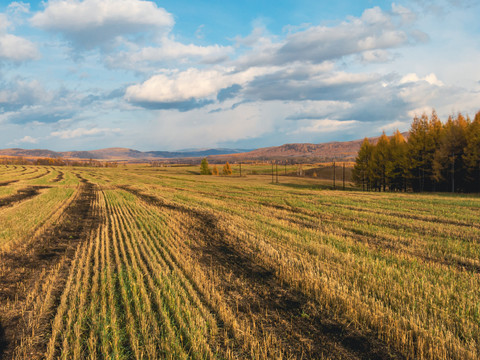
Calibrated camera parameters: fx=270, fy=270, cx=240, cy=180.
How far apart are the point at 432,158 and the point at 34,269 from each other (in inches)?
2406

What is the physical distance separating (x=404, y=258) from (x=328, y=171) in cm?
11153

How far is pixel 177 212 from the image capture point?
77.4 ft

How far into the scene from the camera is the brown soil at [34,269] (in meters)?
6.29

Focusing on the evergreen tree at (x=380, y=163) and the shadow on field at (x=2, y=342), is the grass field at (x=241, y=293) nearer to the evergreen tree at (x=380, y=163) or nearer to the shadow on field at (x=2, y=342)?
the shadow on field at (x=2, y=342)

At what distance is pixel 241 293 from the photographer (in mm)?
8469

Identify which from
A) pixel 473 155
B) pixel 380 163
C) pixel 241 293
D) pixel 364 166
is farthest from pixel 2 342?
pixel 364 166

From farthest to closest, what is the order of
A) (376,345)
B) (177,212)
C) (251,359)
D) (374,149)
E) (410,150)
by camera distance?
(374,149)
(410,150)
(177,212)
(376,345)
(251,359)

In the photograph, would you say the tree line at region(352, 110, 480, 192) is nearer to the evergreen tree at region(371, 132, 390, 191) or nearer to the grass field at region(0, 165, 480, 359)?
the evergreen tree at region(371, 132, 390, 191)

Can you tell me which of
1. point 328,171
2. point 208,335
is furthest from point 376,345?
point 328,171

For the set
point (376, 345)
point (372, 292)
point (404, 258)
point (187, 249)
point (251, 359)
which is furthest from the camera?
point (187, 249)

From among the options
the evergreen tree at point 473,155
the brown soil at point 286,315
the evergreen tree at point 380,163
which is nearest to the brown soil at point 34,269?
the brown soil at point 286,315

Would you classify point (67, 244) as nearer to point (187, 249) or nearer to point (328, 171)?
point (187, 249)

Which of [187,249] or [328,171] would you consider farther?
[328,171]

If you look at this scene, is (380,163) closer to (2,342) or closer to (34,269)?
(34,269)
